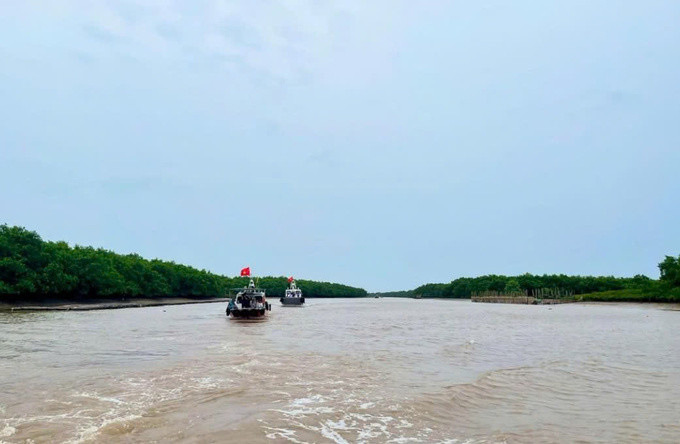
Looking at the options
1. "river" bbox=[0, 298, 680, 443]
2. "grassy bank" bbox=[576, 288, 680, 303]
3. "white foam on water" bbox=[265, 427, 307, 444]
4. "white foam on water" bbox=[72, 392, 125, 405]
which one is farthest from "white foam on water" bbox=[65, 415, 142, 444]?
"grassy bank" bbox=[576, 288, 680, 303]

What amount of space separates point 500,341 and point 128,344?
70.6ft

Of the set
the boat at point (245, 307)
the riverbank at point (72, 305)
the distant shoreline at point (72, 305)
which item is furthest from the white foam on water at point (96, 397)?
the riverbank at point (72, 305)

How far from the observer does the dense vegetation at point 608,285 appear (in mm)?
99938

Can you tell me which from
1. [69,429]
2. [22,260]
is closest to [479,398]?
[69,429]

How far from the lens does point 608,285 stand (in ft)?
524

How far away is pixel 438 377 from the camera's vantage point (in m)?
16.4

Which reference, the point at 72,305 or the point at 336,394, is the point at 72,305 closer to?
the point at 72,305

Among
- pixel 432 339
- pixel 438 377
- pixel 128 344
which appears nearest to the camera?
pixel 438 377

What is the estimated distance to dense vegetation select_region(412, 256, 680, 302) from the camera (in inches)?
3935

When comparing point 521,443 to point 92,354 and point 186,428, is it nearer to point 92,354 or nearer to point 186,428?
point 186,428

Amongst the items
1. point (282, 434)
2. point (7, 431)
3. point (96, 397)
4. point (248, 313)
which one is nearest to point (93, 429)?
point (7, 431)

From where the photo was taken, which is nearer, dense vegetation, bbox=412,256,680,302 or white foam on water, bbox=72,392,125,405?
white foam on water, bbox=72,392,125,405

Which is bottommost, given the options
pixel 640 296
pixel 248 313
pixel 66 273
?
pixel 248 313

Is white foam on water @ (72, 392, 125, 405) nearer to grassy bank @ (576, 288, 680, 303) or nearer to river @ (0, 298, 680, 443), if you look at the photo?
river @ (0, 298, 680, 443)
